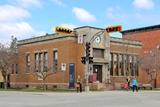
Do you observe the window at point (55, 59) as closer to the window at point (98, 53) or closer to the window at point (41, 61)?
the window at point (41, 61)

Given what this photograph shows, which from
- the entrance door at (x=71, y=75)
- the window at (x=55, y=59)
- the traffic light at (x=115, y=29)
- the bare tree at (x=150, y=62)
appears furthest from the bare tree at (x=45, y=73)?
the bare tree at (x=150, y=62)

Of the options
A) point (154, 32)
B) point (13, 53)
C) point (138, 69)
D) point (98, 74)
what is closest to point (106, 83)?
point (98, 74)

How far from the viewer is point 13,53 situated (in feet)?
200

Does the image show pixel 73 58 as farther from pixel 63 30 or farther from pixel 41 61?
pixel 41 61

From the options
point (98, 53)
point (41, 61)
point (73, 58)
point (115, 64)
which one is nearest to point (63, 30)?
point (73, 58)

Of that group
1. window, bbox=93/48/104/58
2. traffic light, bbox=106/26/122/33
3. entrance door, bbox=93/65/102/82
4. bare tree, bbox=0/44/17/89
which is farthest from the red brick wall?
traffic light, bbox=106/26/122/33

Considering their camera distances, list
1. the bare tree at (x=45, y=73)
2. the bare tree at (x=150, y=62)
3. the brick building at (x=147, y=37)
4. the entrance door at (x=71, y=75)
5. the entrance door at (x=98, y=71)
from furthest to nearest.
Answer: the brick building at (x=147, y=37), the bare tree at (x=150, y=62), the entrance door at (x=98, y=71), the bare tree at (x=45, y=73), the entrance door at (x=71, y=75)

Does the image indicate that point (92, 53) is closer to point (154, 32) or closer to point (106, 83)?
point (106, 83)

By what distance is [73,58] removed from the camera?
174 feet

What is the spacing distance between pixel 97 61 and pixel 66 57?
428cm

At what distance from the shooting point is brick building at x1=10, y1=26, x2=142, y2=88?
5272 centimetres

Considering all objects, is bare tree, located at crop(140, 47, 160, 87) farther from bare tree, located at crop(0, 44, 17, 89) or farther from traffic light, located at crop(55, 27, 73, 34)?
bare tree, located at crop(0, 44, 17, 89)

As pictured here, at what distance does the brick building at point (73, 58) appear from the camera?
5272cm

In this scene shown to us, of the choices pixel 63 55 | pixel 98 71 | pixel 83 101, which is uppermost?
pixel 63 55
